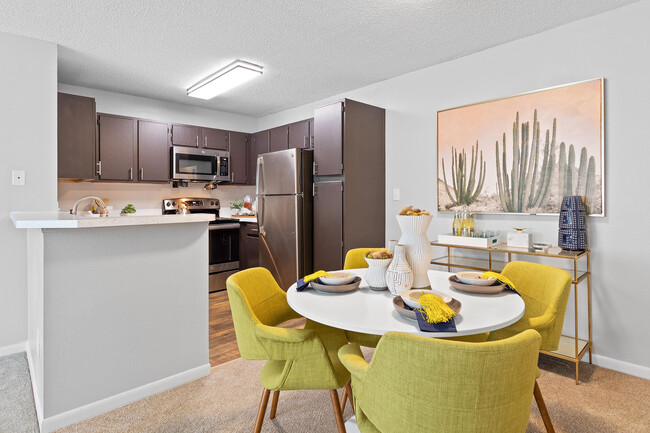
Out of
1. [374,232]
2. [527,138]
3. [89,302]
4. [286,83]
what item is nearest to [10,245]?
[89,302]

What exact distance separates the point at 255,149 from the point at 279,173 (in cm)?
134

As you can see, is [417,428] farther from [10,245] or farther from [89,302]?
[10,245]

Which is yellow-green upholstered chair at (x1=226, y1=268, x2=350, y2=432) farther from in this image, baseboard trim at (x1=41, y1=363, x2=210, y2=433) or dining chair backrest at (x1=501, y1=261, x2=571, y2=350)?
dining chair backrest at (x1=501, y1=261, x2=571, y2=350)

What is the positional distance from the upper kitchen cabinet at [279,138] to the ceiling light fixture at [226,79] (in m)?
1.00

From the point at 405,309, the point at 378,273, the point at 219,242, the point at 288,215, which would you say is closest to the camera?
the point at 405,309

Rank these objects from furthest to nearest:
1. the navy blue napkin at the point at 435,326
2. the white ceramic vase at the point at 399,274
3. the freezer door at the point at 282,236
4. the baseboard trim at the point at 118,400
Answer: the freezer door at the point at 282,236 → the baseboard trim at the point at 118,400 → the white ceramic vase at the point at 399,274 → the navy blue napkin at the point at 435,326

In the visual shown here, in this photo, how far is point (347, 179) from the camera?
138 inches

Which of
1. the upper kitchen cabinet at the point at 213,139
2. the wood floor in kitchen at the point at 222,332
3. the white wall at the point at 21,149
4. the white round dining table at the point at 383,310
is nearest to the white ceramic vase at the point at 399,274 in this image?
the white round dining table at the point at 383,310

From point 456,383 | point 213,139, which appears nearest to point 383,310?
point 456,383

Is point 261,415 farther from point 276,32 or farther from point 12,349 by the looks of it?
point 276,32

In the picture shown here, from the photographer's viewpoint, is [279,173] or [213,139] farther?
[213,139]

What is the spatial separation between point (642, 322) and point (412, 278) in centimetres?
192

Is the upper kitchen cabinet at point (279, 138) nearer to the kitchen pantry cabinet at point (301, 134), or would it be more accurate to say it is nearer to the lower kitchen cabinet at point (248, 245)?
the kitchen pantry cabinet at point (301, 134)

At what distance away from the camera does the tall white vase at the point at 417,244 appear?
1652 millimetres
